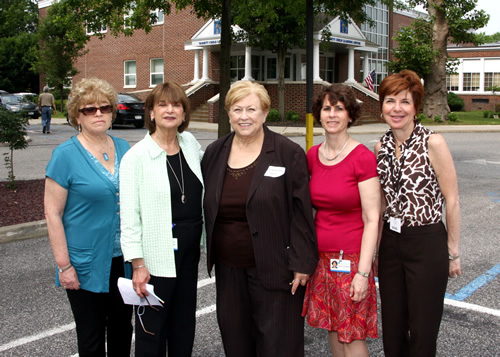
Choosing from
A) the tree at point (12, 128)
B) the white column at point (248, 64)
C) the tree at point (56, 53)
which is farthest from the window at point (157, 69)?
the tree at point (12, 128)

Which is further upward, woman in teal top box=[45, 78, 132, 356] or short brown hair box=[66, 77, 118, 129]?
short brown hair box=[66, 77, 118, 129]

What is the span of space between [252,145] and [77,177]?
1020mm

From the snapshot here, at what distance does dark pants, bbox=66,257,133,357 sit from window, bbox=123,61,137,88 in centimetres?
3424

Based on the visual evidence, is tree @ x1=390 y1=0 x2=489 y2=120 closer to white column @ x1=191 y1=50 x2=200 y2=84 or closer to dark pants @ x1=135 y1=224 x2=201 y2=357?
white column @ x1=191 y1=50 x2=200 y2=84

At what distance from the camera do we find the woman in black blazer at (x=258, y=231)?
2.86m

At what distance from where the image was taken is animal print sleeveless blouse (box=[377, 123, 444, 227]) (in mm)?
2854

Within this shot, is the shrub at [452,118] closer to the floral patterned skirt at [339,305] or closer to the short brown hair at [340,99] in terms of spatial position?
the short brown hair at [340,99]

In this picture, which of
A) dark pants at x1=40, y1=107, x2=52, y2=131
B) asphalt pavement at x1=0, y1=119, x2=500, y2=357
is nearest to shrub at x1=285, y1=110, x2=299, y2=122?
dark pants at x1=40, y1=107, x2=52, y2=131

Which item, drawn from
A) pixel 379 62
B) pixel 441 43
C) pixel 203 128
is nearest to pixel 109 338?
pixel 203 128

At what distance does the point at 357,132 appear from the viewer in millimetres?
23031

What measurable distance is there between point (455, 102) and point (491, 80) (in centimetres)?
616

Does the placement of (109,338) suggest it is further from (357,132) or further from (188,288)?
(357,132)

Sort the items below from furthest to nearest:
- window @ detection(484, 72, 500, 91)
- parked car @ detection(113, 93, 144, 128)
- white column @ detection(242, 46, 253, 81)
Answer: window @ detection(484, 72, 500, 91) → white column @ detection(242, 46, 253, 81) → parked car @ detection(113, 93, 144, 128)

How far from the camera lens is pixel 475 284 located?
5148 millimetres
